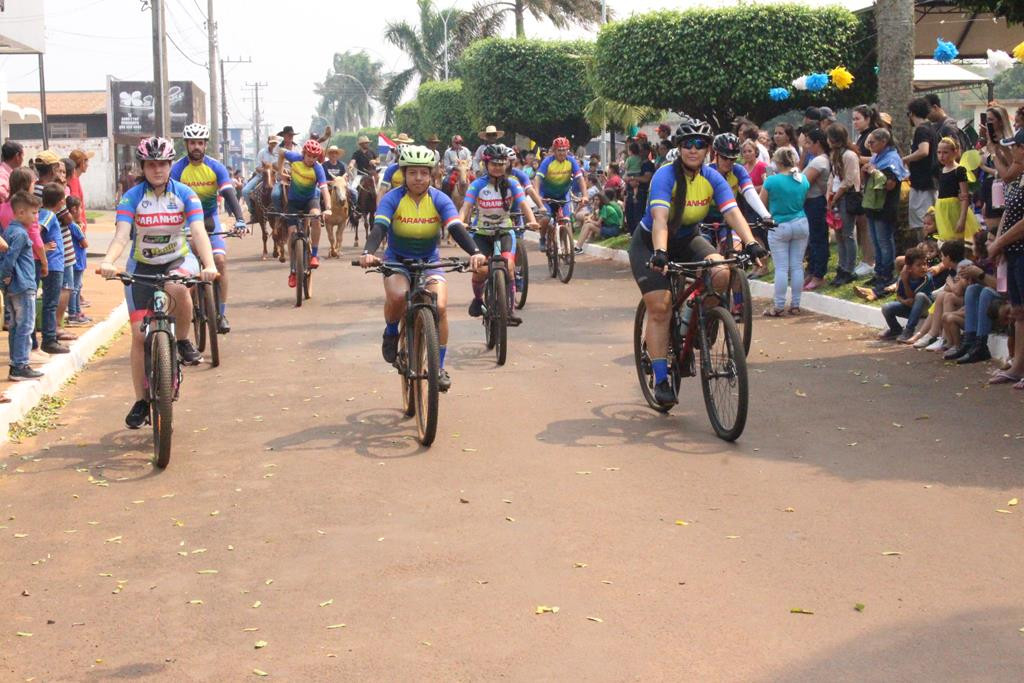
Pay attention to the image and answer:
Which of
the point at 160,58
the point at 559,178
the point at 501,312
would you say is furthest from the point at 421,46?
the point at 501,312

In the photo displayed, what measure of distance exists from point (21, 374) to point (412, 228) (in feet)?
11.4

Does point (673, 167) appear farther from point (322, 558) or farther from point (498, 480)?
point (322, 558)

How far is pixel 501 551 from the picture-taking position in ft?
21.5

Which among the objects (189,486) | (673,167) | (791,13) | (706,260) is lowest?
(189,486)

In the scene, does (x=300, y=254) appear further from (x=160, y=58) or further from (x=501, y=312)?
(x=160, y=58)

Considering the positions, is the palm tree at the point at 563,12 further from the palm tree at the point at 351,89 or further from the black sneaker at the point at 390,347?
the palm tree at the point at 351,89

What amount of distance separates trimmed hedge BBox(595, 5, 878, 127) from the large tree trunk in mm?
7246

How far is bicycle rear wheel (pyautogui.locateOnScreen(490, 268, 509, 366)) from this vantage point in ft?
39.9

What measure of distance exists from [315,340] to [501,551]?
8.03m

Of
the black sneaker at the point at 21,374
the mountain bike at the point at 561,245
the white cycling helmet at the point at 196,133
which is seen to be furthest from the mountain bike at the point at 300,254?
the black sneaker at the point at 21,374

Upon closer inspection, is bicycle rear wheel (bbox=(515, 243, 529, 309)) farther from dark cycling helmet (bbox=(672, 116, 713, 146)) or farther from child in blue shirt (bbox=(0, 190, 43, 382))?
dark cycling helmet (bbox=(672, 116, 713, 146))

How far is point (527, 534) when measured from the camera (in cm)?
685

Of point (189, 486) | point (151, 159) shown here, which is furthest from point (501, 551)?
point (151, 159)

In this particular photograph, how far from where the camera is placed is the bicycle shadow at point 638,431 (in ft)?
29.2
